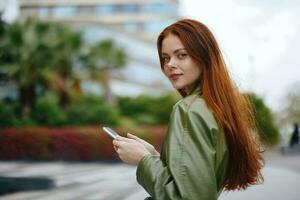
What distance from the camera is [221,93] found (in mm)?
1276

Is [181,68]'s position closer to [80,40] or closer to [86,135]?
[86,135]

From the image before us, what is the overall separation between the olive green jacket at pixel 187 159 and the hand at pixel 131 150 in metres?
0.03

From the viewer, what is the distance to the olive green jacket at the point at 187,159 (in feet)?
3.71

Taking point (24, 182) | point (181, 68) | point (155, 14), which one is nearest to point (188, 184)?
point (181, 68)

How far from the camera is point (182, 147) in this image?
1.15 m

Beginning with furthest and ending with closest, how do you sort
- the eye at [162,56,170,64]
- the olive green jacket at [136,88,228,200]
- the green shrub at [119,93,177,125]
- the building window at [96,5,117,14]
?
1. the building window at [96,5,117,14]
2. the green shrub at [119,93,177,125]
3. the eye at [162,56,170,64]
4. the olive green jacket at [136,88,228,200]

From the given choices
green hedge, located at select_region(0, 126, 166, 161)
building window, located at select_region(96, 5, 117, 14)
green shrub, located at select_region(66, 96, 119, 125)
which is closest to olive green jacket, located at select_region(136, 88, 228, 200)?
green hedge, located at select_region(0, 126, 166, 161)

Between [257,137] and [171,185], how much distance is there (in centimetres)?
47

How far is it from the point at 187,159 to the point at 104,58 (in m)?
23.8

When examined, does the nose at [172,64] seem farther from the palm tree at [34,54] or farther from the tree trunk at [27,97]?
the tree trunk at [27,97]

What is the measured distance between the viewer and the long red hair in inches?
49.5

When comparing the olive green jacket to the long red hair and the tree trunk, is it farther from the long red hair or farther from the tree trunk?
the tree trunk

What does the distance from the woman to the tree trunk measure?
23.0 m

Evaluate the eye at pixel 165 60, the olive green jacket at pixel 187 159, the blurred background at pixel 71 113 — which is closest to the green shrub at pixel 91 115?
the blurred background at pixel 71 113
